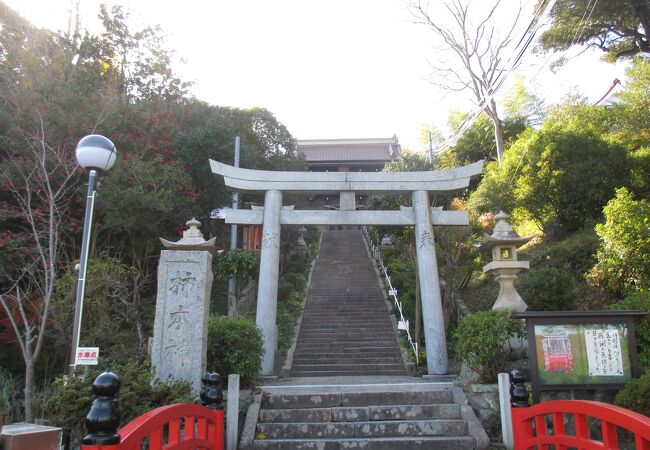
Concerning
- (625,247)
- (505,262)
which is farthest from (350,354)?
(625,247)

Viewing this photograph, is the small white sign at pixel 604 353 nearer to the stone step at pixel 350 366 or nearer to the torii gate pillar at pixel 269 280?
the torii gate pillar at pixel 269 280

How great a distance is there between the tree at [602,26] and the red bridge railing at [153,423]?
610 inches

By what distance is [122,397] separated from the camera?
17.6ft

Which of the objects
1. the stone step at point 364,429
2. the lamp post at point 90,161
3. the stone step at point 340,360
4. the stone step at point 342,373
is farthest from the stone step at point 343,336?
Result: the lamp post at point 90,161

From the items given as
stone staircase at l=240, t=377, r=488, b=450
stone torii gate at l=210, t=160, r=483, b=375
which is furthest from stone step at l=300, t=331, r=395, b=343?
stone staircase at l=240, t=377, r=488, b=450

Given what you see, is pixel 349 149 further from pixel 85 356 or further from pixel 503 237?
pixel 85 356

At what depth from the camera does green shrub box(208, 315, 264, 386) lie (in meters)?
7.45

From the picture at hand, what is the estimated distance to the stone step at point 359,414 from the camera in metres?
6.94

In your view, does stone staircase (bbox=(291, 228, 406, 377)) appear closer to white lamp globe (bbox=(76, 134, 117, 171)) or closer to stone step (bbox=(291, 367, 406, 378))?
stone step (bbox=(291, 367, 406, 378))

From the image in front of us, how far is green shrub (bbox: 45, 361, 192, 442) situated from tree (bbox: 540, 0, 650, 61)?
1563 centimetres

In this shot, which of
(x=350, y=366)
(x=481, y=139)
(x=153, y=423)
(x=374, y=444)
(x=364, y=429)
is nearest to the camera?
(x=153, y=423)

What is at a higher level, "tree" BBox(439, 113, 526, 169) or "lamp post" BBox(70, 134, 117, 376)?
"tree" BBox(439, 113, 526, 169)

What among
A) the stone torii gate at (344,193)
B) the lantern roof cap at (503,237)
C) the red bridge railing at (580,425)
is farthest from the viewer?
the stone torii gate at (344,193)

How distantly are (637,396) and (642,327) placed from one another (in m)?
2.48
